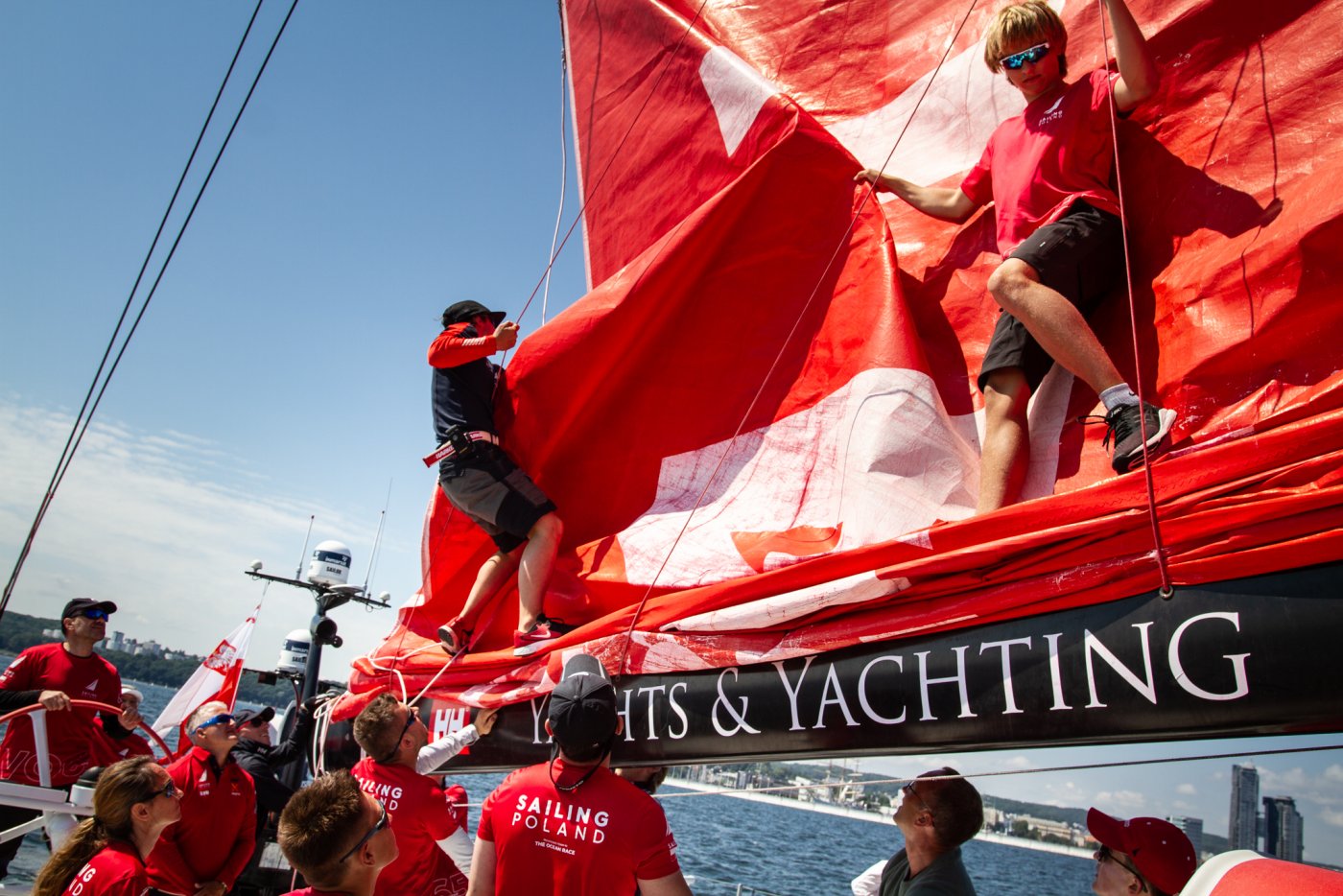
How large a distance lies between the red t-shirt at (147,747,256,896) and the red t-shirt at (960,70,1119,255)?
3994 millimetres

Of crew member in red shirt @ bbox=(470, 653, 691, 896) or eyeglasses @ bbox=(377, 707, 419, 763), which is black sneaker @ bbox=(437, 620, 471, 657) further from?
crew member in red shirt @ bbox=(470, 653, 691, 896)

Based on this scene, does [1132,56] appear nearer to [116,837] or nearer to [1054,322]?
[1054,322]

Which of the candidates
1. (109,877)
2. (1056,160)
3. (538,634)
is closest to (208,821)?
(109,877)

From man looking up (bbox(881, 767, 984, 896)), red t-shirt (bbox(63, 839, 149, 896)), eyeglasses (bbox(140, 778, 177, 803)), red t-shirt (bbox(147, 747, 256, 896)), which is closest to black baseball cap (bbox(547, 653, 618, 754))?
man looking up (bbox(881, 767, 984, 896))

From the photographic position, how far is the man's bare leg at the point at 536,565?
3260mm

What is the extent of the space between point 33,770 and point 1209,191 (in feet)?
19.4

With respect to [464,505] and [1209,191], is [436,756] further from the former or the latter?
[1209,191]

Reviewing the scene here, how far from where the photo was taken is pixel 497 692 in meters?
3.08

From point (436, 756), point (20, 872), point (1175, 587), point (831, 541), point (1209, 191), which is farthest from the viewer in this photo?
point (20, 872)

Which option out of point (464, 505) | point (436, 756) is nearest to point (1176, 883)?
point (436, 756)

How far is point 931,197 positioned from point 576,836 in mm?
2291

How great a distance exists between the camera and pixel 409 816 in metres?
2.90

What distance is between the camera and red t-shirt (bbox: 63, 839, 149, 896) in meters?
2.66

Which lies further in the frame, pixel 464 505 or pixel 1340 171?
pixel 464 505
